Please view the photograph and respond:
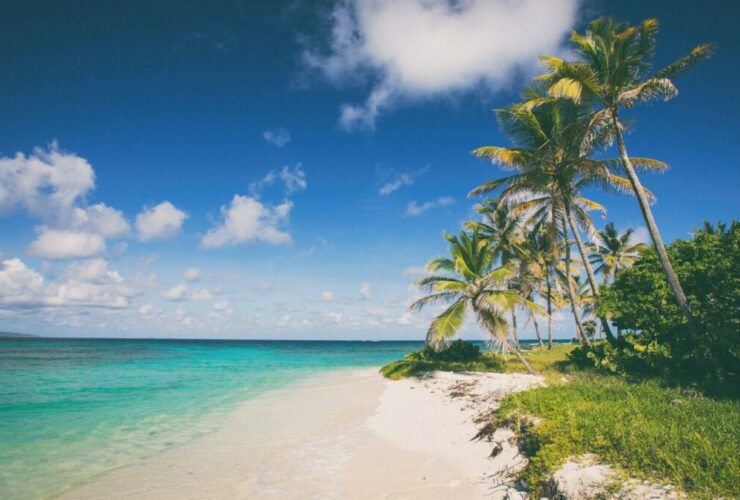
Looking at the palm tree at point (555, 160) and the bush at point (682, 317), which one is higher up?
the palm tree at point (555, 160)

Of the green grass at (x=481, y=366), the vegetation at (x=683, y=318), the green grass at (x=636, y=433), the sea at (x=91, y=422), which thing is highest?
the vegetation at (x=683, y=318)

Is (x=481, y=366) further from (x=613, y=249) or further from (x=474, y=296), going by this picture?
(x=613, y=249)

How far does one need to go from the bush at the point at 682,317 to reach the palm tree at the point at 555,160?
5.12ft

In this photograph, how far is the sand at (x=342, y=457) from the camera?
624 centimetres

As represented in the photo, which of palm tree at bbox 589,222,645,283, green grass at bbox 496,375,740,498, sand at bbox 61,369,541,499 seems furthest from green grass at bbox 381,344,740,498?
palm tree at bbox 589,222,645,283

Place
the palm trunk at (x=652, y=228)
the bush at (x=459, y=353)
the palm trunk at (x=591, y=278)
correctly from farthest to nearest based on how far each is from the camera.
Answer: the bush at (x=459, y=353) < the palm trunk at (x=591, y=278) < the palm trunk at (x=652, y=228)

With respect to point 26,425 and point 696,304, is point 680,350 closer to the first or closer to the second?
point 696,304

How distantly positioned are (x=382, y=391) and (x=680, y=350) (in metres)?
11.0

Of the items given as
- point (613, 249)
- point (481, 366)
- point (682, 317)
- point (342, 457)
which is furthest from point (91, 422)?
point (613, 249)

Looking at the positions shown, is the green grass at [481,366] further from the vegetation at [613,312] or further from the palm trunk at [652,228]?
the palm trunk at [652,228]

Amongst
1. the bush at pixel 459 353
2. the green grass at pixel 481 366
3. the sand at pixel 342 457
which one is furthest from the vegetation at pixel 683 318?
the bush at pixel 459 353

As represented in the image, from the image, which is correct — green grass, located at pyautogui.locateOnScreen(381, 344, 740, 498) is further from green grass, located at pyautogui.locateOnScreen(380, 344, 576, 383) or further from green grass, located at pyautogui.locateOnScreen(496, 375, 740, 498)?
green grass, located at pyautogui.locateOnScreen(380, 344, 576, 383)

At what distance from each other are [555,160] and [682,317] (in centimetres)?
798

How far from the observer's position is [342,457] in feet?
26.1
